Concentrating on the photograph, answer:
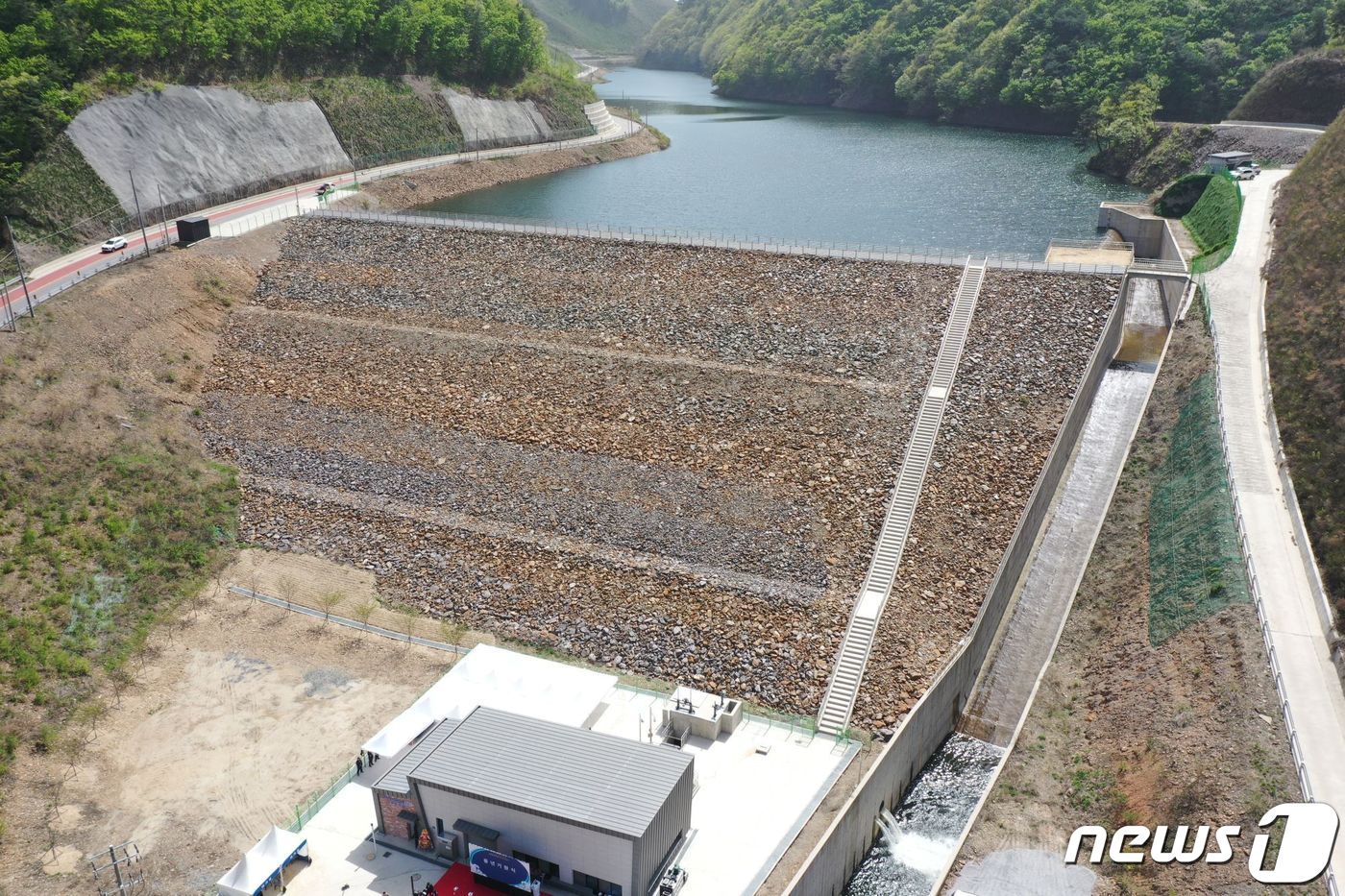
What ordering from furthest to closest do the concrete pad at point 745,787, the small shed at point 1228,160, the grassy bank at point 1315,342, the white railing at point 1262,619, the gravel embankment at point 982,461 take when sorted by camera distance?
the small shed at point 1228,160 < the gravel embankment at point 982,461 < the grassy bank at point 1315,342 < the concrete pad at point 745,787 < the white railing at point 1262,619

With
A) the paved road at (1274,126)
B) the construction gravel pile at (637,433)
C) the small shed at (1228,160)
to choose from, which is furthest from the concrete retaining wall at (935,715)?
the paved road at (1274,126)

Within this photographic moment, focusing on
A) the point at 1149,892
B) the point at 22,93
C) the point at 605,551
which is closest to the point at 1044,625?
the point at 1149,892

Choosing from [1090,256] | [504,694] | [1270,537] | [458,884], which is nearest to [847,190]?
[1090,256]

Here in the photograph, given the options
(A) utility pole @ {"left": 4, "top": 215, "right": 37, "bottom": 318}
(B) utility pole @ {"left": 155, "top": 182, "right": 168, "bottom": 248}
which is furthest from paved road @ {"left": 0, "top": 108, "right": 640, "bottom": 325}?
(B) utility pole @ {"left": 155, "top": 182, "right": 168, "bottom": 248}

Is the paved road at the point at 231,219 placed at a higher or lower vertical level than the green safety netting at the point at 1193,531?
higher

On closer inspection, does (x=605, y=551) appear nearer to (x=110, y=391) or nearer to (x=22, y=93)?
(x=110, y=391)

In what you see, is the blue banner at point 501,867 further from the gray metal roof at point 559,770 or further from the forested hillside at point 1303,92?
the forested hillside at point 1303,92

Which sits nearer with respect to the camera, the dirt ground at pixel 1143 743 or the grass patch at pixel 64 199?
the dirt ground at pixel 1143 743
